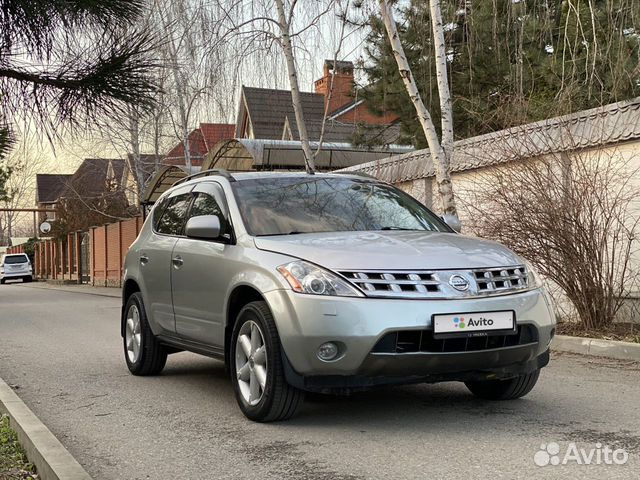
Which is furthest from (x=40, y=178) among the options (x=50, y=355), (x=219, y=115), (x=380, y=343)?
(x=380, y=343)

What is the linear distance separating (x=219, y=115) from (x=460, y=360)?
1282cm

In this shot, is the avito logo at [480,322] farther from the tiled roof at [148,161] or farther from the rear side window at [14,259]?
the rear side window at [14,259]

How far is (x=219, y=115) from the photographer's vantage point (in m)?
16.9

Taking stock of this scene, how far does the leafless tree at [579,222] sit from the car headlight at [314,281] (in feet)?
→ 15.5

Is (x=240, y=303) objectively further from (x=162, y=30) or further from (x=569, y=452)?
(x=162, y=30)

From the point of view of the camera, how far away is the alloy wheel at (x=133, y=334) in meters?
7.54

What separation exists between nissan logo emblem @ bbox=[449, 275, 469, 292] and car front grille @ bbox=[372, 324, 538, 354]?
11.8 inches

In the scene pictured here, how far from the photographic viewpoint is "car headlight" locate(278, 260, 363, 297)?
4845 millimetres

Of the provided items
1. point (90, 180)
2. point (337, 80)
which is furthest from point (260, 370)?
point (90, 180)

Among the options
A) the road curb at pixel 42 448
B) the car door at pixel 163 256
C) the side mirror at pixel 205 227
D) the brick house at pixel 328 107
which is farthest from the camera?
the brick house at pixel 328 107

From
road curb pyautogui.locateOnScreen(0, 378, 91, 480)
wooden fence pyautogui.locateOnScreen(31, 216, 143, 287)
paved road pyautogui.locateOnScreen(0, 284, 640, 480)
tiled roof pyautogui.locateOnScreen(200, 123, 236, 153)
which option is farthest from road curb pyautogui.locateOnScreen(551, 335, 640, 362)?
wooden fence pyautogui.locateOnScreen(31, 216, 143, 287)

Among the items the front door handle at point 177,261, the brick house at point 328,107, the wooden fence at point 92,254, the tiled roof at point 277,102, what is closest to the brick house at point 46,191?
the wooden fence at point 92,254
